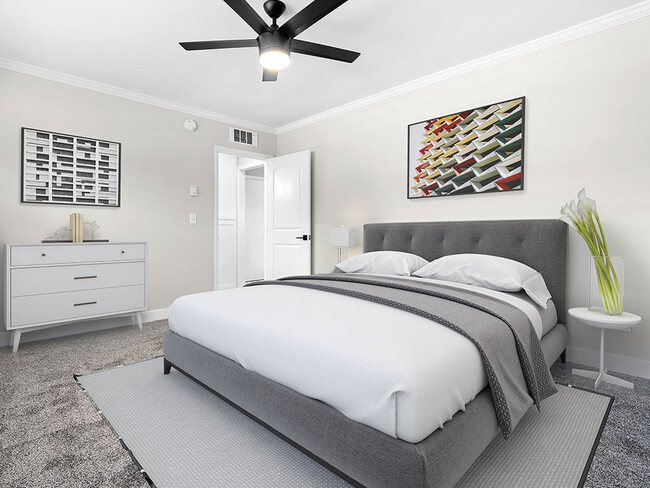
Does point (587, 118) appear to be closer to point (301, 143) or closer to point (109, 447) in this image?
point (301, 143)

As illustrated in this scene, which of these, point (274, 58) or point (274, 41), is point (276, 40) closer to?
point (274, 41)

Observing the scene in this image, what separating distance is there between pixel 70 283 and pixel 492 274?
3.40 m

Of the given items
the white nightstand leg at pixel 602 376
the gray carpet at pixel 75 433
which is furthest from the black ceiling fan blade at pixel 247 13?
the white nightstand leg at pixel 602 376

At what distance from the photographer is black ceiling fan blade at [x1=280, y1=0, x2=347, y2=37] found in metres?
1.94

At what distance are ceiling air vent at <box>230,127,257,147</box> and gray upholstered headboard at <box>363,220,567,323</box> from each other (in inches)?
86.4

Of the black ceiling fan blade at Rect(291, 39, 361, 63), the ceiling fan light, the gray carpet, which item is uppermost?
the black ceiling fan blade at Rect(291, 39, 361, 63)

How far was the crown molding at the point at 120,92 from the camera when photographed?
313 cm

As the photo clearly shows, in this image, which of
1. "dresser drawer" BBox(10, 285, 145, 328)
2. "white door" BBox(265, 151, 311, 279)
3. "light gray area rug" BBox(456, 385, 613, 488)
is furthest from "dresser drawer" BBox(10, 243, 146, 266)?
"light gray area rug" BBox(456, 385, 613, 488)

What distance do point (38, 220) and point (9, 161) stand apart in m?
0.54

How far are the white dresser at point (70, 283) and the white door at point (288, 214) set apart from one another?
1.74m

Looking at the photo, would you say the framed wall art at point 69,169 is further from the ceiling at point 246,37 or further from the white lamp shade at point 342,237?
the white lamp shade at point 342,237

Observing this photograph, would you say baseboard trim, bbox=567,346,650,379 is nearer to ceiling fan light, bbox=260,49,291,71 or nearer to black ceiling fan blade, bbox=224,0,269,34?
ceiling fan light, bbox=260,49,291,71

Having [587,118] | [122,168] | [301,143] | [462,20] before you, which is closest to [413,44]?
[462,20]

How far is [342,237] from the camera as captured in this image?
3.90 meters
